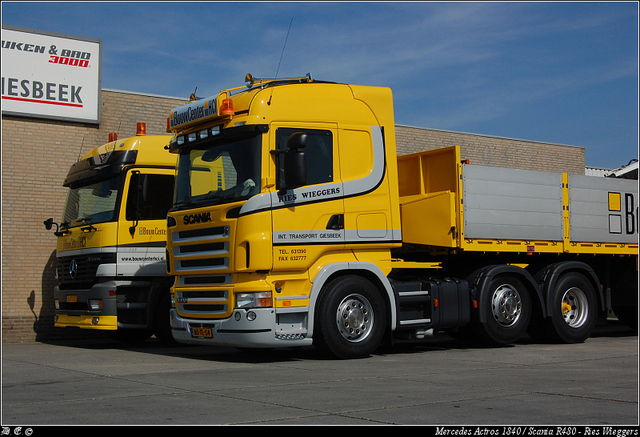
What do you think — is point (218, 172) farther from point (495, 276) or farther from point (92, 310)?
point (495, 276)

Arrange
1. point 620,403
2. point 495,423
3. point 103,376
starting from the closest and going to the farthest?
point 495,423
point 620,403
point 103,376

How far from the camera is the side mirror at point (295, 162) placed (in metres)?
9.40

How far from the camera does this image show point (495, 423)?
5328 millimetres

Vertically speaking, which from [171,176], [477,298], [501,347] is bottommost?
[501,347]

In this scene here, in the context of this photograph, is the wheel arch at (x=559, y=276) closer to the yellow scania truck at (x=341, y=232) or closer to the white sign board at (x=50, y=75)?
the yellow scania truck at (x=341, y=232)

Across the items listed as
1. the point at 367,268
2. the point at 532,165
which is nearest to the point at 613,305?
the point at 367,268

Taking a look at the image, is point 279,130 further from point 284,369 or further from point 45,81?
point 45,81

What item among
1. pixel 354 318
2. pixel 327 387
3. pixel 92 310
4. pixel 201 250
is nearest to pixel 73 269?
pixel 92 310

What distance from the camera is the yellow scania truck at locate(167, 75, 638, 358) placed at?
379 inches

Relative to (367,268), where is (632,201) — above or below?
above

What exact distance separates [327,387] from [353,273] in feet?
10.5

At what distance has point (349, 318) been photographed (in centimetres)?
1014

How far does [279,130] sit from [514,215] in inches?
175

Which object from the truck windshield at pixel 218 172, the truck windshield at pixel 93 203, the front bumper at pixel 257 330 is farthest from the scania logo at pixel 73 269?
the front bumper at pixel 257 330
